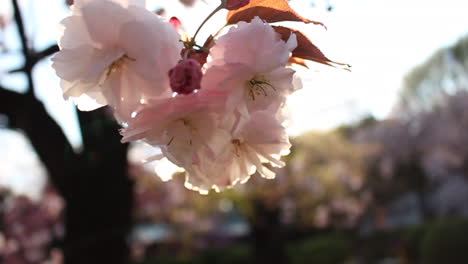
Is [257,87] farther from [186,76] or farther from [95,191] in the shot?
[95,191]

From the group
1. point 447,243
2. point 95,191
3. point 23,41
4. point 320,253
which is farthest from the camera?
point 320,253

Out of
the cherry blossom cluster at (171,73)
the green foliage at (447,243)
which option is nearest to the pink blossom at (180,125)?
the cherry blossom cluster at (171,73)

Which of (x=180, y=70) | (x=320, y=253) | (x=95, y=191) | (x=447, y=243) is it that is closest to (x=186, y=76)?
(x=180, y=70)

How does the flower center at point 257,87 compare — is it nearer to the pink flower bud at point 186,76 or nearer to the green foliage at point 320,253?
the pink flower bud at point 186,76

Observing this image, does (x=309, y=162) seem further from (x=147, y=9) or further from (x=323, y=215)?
(x=147, y=9)

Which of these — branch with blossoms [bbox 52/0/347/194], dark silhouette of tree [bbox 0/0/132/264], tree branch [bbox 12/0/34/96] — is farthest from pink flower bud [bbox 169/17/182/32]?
dark silhouette of tree [bbox 0/0/132/264]

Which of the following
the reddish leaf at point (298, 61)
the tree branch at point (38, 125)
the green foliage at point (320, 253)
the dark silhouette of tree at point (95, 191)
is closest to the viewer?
the reddish leaf at point (298, 61)

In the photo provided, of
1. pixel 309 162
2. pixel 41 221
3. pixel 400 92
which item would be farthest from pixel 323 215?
pixel 400 92
